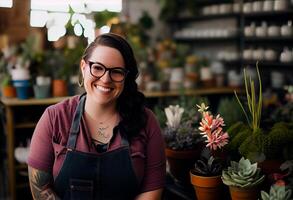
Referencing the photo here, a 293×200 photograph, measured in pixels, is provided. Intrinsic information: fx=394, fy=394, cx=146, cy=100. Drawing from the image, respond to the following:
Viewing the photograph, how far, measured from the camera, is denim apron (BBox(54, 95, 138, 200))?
141cm

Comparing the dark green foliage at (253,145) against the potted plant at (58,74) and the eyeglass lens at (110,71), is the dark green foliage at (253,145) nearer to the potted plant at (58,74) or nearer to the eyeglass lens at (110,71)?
the eyeglass lens at (110,71)

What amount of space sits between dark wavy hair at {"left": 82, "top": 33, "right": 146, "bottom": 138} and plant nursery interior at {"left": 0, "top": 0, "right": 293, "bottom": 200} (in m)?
0.11

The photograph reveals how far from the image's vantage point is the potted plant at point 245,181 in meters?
1.23

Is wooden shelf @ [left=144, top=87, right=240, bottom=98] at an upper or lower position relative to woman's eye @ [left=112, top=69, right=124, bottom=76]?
lower

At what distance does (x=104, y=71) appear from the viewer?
4.64ft

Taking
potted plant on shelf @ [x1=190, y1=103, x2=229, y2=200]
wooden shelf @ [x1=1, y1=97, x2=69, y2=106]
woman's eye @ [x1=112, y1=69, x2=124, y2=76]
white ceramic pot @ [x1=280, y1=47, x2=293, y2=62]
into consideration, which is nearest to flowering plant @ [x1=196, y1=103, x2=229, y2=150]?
potted plant on shelf @ [x1=190, y1=103, x2=229, y2=200]

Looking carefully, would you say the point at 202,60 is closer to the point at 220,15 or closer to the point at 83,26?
the point at 220,15

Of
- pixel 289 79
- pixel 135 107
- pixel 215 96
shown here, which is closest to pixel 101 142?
pixel 135 107

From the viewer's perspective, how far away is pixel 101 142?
1.46 meters

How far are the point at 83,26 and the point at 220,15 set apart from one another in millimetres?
2340

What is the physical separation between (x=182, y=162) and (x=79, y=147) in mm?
404

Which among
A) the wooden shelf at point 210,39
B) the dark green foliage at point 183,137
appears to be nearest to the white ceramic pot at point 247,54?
the wooden shelf at point 210,39

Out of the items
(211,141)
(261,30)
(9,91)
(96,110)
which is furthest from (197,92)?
(211,141)

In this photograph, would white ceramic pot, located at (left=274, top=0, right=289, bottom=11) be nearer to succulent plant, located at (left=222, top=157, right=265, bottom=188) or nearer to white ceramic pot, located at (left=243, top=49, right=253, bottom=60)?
white ceramic pot, located at (left=243, top=49, right=253, bottom=60)
